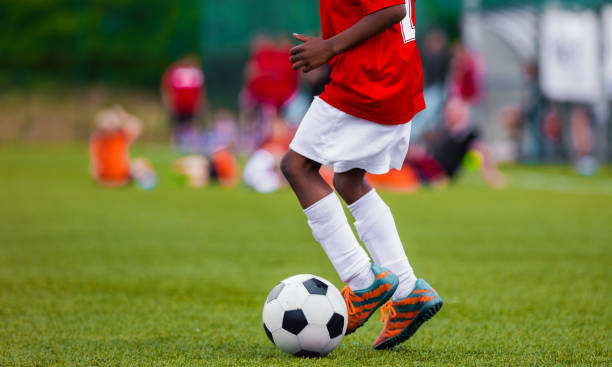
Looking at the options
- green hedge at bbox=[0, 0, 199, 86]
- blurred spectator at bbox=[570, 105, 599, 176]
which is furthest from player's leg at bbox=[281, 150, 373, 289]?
green hedge at bbox=[0, 0, 199, 86]

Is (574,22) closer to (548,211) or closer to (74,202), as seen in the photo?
(548,211)

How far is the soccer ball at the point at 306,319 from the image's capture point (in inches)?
104

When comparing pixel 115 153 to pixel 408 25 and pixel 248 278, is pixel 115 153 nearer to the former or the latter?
pixel 248 278

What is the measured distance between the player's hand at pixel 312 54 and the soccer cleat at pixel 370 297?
714 mm

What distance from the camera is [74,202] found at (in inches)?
340

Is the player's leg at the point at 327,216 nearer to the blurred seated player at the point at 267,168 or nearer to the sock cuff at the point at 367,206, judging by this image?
the sock cuff at the point at 367,206

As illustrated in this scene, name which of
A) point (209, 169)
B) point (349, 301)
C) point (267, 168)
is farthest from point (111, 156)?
point (349, 301)

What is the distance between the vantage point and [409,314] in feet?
9.08

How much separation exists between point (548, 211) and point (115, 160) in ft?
18.9

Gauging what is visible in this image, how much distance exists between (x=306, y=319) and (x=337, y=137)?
611 mm

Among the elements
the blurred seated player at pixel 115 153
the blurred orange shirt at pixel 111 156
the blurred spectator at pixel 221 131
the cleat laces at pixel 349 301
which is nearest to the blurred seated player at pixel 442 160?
the blurred seated player at pixel 115 153

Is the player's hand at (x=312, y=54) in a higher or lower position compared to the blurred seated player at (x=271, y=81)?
lower

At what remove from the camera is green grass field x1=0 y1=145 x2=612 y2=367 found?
2.73 m

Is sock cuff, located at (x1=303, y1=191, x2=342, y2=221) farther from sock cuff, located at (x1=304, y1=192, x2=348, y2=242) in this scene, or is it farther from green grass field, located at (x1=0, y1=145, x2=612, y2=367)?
green grass field, located at (x1=0, y1=145, x2=612, y2=367)
